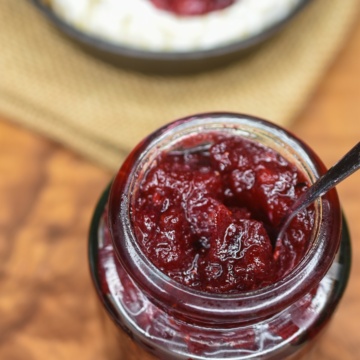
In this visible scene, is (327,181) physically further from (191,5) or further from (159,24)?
(191,5)

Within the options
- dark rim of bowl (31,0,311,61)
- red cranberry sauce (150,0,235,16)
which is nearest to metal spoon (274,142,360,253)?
dark rim of bowl (31,0,311,61)

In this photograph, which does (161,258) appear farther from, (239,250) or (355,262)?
(355,262)

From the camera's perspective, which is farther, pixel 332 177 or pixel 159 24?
pixel 159 24

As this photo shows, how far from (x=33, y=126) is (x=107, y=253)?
613 millimetres

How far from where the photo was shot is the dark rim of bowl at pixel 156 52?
1298mm

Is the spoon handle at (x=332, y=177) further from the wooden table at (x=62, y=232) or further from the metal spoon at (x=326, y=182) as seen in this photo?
the wooden table at (x=62, y=232)

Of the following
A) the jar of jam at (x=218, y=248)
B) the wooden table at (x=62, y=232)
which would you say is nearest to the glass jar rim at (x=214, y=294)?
the jar of jam at (x=218, y=248)

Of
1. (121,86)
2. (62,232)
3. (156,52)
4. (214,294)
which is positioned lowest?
(62,232)

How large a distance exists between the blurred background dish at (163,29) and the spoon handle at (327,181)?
23.7 inches

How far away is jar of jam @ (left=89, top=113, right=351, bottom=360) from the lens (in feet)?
2.34

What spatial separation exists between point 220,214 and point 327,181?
12 cm

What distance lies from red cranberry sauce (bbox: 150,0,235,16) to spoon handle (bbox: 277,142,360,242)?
81cm

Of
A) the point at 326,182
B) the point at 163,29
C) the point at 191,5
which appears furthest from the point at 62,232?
the point at 326,182

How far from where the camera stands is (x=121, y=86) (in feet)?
4.74
